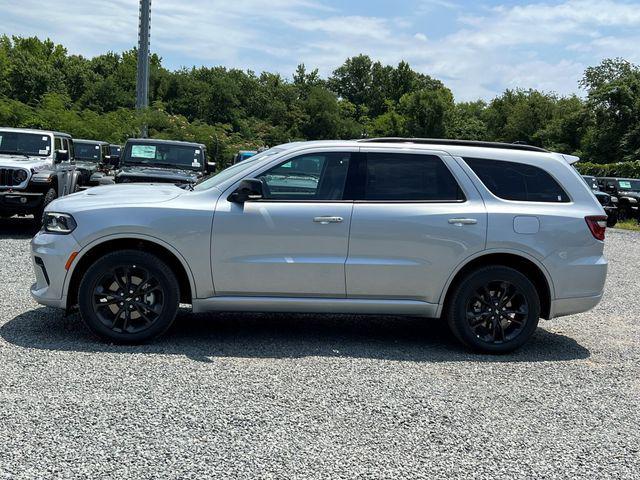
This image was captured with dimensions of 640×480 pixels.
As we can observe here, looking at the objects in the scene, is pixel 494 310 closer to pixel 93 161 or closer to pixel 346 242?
pixel 346 242

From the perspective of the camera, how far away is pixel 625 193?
90.4 feet

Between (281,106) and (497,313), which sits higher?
(281,106)

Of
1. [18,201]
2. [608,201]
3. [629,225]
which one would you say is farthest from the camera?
[629,225]

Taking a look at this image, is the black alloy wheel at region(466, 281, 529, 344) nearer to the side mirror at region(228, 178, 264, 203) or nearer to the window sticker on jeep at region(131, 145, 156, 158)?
the side mirror at region(228, 178, 264, 203)

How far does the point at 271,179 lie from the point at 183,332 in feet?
5.26

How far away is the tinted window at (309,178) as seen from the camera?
6.24m

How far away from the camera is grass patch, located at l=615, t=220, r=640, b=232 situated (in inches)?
980

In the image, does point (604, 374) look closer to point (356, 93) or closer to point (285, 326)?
point (285, 326)

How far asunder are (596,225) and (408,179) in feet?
5.47

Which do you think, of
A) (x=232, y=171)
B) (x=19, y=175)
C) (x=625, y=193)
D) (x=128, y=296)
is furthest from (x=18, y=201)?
(x=625, y=193)

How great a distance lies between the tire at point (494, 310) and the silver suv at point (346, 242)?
12 millimetres

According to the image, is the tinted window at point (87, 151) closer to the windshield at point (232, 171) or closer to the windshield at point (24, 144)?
the windshield at point (24, 144)

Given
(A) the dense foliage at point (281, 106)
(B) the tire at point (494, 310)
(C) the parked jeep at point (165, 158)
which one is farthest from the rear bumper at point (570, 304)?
(A) the dense foliage at point (281, 106)

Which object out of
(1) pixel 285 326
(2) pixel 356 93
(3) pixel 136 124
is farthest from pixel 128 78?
(1) pixel 285 326
